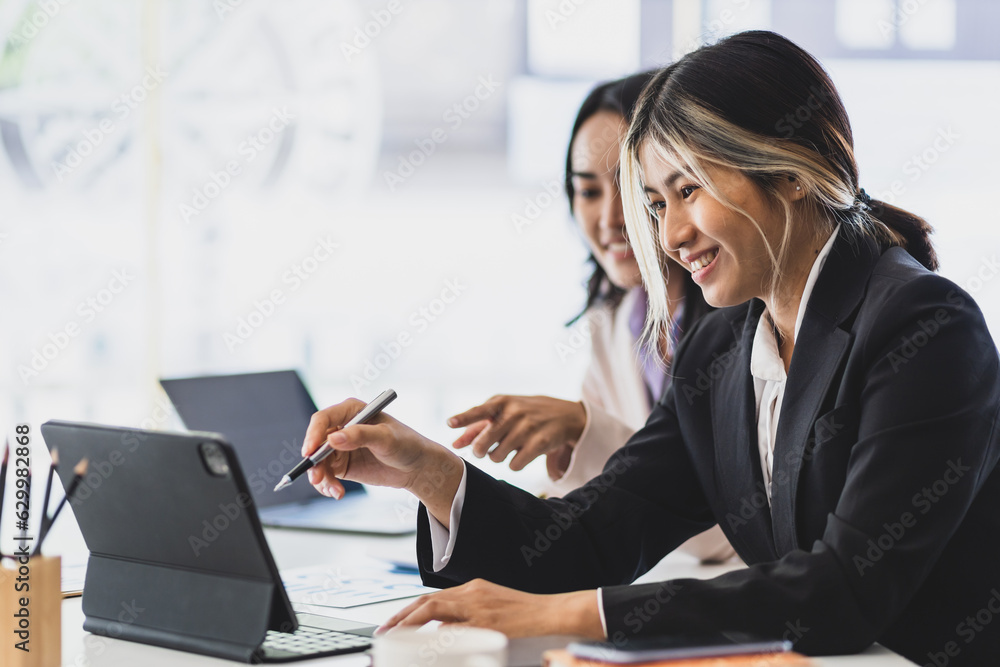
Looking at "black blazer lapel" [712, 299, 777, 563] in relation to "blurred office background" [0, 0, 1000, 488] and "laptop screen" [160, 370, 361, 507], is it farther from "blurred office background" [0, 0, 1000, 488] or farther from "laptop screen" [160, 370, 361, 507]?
"blurred office background" [0, 0, 1000, 488]

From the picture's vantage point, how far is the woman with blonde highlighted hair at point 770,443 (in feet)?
3.28

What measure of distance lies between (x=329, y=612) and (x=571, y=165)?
4.16 feet

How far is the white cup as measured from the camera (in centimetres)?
75

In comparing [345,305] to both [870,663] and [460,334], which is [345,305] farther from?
→ [870,663]

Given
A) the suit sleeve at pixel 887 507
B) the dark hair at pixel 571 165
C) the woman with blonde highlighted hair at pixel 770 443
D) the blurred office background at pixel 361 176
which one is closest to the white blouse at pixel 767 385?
the woman with blonde highlighted hair at pixel 770 443

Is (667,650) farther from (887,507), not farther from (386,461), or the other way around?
(386,461)

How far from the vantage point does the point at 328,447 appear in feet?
3.95

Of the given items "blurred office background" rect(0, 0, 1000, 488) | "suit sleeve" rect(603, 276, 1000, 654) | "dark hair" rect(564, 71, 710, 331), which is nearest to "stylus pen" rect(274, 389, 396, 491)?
"suit sleeve" rect(603, 276, 1000, 654)

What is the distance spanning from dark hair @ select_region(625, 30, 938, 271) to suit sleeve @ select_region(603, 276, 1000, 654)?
0.67ft

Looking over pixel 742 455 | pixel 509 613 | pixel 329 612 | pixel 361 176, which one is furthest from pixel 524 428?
pixel 361 176

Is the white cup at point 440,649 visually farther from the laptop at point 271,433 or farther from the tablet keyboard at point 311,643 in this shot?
the laptop at point 271,433

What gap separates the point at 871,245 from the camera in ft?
4.07

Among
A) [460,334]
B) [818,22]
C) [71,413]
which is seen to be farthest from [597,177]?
[71,413]

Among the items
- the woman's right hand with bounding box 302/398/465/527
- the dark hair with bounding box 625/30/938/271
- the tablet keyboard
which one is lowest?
the tablet keyboard
